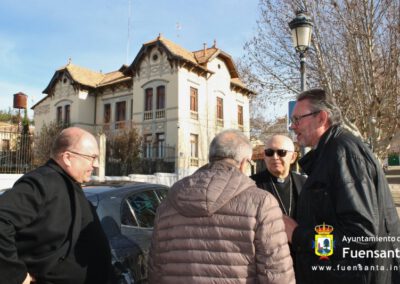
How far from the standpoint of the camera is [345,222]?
199cm

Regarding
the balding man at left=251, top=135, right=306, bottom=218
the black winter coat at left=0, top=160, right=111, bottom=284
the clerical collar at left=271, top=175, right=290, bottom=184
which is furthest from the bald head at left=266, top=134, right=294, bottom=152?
the black winter coat at left=0, top=160, right=111, bottom=284

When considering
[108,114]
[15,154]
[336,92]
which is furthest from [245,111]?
[15,154]

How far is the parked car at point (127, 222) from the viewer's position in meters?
3.00

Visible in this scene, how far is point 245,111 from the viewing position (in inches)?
1271

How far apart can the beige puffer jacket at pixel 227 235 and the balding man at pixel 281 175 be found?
5.27ft

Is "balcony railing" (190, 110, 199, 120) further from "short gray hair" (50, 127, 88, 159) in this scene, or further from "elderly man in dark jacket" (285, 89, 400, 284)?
"elderly man in dark jacket" (285, 89, 400, 284)

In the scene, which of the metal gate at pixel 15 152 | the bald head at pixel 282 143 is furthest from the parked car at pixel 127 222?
the metal gate at pixel 15 152

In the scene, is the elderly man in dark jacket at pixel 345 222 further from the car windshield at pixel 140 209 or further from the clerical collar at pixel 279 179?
the car windshield at pixel 140 209

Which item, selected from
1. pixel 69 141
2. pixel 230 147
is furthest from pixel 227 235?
pixel 69 141

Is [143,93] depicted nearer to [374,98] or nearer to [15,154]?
[15,154]

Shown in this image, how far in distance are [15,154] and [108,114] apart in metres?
17.7

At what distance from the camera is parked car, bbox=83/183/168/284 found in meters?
3.00

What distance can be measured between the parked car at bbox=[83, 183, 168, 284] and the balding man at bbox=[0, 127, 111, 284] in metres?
0.52

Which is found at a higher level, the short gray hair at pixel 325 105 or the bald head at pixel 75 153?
the short gray hair at pixel 325 105
